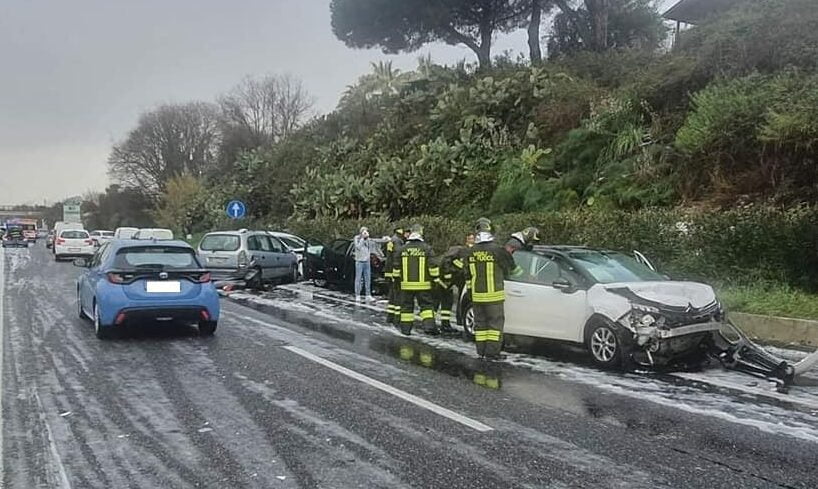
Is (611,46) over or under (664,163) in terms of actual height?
over

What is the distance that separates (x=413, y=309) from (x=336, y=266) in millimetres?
7863

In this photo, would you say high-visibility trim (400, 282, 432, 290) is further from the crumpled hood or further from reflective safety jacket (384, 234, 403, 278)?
the crumpled hood

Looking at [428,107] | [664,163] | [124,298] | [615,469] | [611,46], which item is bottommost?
[615,469]

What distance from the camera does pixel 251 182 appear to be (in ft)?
138

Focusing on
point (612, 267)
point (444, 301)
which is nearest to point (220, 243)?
point (444, 301)

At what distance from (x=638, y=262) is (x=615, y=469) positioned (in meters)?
5.32

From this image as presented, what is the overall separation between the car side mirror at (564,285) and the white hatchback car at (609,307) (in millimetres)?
12

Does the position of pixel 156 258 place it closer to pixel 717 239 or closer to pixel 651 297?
pixel 651 297

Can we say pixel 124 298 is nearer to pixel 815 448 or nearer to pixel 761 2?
pixel 815 448

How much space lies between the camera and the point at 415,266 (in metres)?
11.4

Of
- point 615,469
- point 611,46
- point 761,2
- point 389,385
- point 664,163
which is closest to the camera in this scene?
point 615,469

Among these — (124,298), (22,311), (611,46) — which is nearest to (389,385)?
(124,298)

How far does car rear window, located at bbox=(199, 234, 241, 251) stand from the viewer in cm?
1958

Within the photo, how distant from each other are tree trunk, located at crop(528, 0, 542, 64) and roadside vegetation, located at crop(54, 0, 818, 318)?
10 cm
